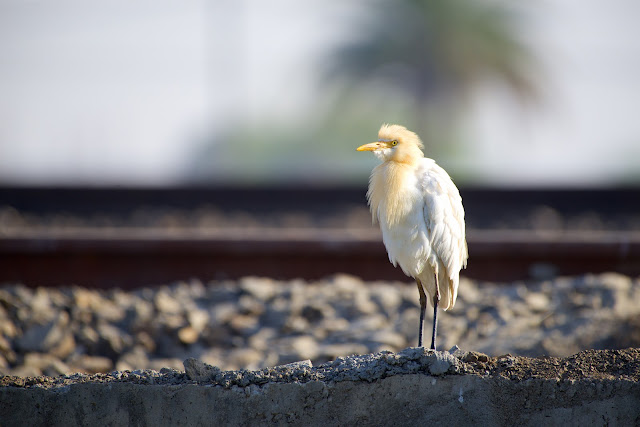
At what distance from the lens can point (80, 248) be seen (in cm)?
620

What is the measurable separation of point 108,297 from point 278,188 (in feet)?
16.3

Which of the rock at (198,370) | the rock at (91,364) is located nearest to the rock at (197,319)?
the rock at (91,364)

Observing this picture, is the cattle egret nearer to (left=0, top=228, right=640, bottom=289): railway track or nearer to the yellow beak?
the yellow beak

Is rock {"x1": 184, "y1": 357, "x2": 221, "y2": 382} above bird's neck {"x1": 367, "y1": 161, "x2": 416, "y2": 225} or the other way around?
the other way around

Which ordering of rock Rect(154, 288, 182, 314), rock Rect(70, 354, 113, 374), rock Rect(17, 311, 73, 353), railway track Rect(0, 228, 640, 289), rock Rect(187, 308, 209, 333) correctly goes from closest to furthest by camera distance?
rock Rect(70, 354, 113, 374) → rock Rect(17, 311, 73, 353) → rock Rect(187, 308, 209, 333) → rock Rect(154, 288, 182, 314) → railway track Rect(0, 228, 640, 289)

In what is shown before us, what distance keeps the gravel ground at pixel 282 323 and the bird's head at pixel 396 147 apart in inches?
60.0

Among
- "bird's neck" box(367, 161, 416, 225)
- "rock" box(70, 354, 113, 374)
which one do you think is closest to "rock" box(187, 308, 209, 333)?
"rock" box(70, 354, 113, 374)

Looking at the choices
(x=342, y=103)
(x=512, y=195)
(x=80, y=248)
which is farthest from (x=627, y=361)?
(x=342, y=103)

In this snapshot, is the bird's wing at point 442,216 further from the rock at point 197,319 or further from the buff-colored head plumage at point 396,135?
the rock at point 197,319

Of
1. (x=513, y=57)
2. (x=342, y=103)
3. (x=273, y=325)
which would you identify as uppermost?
(x=513, y=57)

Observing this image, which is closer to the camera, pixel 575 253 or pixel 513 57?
pixel 575 253

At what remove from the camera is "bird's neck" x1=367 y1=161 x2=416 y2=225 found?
12.8ft

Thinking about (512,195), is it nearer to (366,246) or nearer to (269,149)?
(366,246)

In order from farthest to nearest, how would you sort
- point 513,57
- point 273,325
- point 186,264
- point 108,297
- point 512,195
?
point 513,57 < point 512,195 < point 186,264 < point 108,297 < point 273,325
